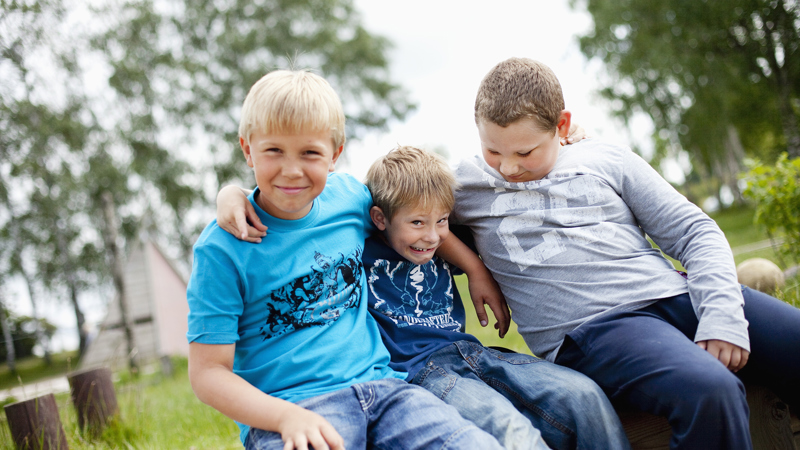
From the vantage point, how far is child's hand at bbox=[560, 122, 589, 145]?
2.37 meters

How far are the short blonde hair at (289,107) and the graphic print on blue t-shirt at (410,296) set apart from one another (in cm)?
62

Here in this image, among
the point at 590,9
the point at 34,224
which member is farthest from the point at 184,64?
the point at 590,9

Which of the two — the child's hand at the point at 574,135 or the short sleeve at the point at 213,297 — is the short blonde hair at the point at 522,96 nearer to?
the child's hand at the point at 574,135

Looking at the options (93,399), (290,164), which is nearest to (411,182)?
(290,164)

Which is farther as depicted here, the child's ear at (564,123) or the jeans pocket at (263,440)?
the child's ear at (564,123)

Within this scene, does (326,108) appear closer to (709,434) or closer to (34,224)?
(709,434)

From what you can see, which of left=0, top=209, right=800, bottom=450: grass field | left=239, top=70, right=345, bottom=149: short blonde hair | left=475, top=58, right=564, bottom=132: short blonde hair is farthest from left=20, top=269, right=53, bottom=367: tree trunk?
left=475, top=58, right=564, bottom=132: short blonde hair

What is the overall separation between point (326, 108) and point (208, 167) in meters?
15.9

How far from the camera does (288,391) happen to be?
1736 mm

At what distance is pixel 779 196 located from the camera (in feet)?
14.8

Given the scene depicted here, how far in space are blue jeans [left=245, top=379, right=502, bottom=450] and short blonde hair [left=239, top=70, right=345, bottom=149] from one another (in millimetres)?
860

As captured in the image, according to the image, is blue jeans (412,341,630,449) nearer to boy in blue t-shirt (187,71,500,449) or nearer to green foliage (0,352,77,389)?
boy in blue t-shirt (187,71,500,449)

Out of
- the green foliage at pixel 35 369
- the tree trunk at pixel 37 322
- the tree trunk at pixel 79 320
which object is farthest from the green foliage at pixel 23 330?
the tree trunk at pixel 79 320

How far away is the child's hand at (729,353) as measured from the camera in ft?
5.68
